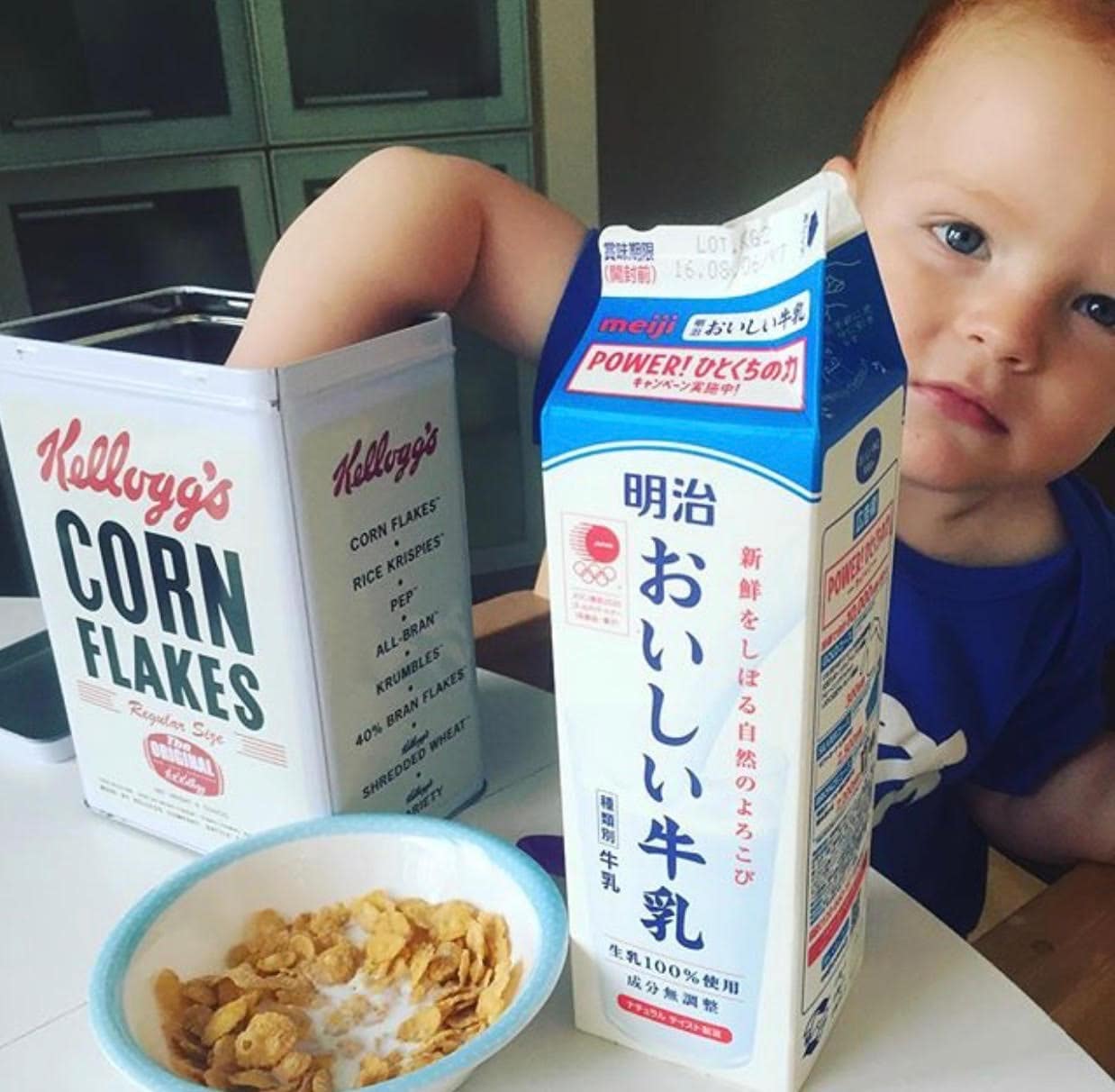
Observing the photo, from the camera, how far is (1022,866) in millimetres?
880

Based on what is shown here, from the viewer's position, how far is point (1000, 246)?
58 cm

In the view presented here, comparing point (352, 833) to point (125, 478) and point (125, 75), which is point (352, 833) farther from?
point (125, 75)

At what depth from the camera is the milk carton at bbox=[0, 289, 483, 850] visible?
0.48 meters

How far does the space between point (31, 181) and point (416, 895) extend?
1.84m

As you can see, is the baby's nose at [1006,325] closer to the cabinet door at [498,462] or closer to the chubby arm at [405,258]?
the chubby arm at [405,258]

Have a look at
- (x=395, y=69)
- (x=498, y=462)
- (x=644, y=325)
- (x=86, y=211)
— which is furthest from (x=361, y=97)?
(x=644, y=325)

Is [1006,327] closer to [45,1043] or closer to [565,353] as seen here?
[565,353]

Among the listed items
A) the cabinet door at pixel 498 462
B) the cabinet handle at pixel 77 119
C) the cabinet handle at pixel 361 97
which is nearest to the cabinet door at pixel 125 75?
the cabinet handle at pixel 77 119

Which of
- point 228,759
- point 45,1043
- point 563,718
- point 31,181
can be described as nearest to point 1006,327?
point 563,718

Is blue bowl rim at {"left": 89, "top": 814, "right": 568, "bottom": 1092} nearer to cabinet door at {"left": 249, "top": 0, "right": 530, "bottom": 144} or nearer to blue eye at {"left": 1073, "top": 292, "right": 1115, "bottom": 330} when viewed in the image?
blue eye at {"left": 1073, "top": 292, "right": 1115, "bottom": 330}

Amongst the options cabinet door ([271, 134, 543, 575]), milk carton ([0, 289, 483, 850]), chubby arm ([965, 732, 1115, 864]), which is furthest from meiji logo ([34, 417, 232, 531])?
cabinet door ([271, 134, 543, 575])

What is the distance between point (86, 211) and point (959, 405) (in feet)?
5.96

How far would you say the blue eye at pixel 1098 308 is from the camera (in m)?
0.59

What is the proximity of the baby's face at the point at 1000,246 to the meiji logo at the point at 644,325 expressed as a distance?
263 mm
